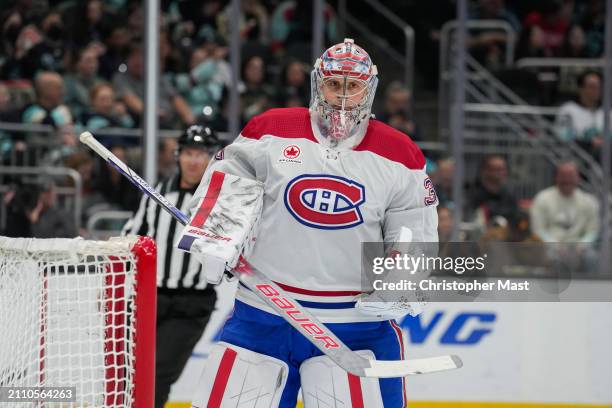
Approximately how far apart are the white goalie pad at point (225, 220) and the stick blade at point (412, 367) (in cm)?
44

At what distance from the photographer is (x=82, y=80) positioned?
6.61 m

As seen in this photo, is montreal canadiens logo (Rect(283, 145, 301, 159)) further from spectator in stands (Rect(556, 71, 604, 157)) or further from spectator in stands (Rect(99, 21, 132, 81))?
spectator in stands (Rect(556, 71, 604, 157))

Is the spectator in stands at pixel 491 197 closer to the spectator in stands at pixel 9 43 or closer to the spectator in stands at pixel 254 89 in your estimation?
the spectator in stands at pixel 254 89

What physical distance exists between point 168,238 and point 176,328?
343 mm

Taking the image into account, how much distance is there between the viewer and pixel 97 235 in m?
5.53

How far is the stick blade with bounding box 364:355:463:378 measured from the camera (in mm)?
2814

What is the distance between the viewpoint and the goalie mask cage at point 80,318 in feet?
9.12

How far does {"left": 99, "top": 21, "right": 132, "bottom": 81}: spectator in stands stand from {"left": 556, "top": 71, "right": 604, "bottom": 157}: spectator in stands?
271 centimetres

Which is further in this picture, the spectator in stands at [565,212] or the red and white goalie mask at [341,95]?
the spectator in stands at [565,212]

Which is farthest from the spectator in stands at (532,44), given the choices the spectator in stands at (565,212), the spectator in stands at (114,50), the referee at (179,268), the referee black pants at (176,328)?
the referee black pants at (176,328)

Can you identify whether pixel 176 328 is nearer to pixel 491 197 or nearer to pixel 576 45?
pixel 491 197

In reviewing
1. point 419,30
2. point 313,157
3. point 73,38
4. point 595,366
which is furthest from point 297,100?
point 313,157

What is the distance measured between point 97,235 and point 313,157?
2834 mm

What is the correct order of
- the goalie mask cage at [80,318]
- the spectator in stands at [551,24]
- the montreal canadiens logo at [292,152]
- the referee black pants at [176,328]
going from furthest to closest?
the spectator in stands at [551,24] → the referee black pants at [176,328] → the montreal canadiens logo at [292,152] → the goalie mask cage at [80,318]
